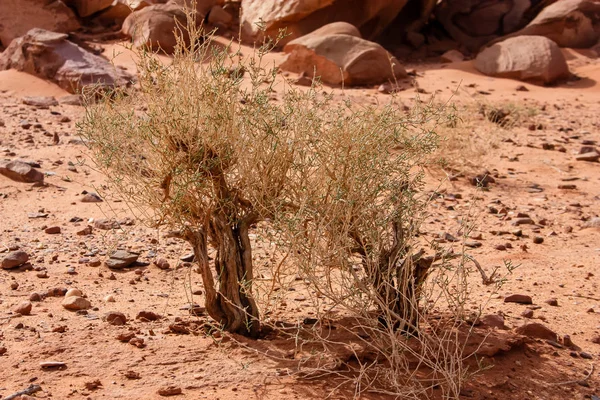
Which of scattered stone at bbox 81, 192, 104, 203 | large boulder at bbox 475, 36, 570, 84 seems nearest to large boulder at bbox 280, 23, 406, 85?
large boulder at bbox 475, 36, 570, 84

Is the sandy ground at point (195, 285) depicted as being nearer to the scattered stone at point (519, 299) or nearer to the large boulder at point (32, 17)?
the scattered stone at point (519, 299)

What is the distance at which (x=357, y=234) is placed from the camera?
3404 millimetres

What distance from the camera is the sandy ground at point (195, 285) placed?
10.6 ft

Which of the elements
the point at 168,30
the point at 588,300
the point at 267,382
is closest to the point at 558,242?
the point at 588,300

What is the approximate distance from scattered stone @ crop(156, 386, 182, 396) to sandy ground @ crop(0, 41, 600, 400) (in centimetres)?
2

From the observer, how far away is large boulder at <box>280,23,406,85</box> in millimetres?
11000

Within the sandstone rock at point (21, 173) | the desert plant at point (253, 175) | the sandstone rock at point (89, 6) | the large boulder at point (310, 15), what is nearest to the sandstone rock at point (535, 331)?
the desert plant at point (253, 175)

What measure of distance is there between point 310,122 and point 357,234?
21.8 inches

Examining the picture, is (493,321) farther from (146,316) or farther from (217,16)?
(217,16)

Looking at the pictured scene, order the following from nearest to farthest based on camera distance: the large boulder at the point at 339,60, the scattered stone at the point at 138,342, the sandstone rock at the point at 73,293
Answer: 1. the scattered stone at the point at 138,342
2. the sandstone rock at the point at 73,293
3. the large boulder at the point at 339,60

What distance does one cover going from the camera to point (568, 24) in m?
13.9

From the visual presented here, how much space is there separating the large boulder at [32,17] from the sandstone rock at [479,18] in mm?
6806

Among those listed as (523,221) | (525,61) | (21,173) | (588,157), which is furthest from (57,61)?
(525,61)

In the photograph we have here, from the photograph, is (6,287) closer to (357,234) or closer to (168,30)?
(357,234)
